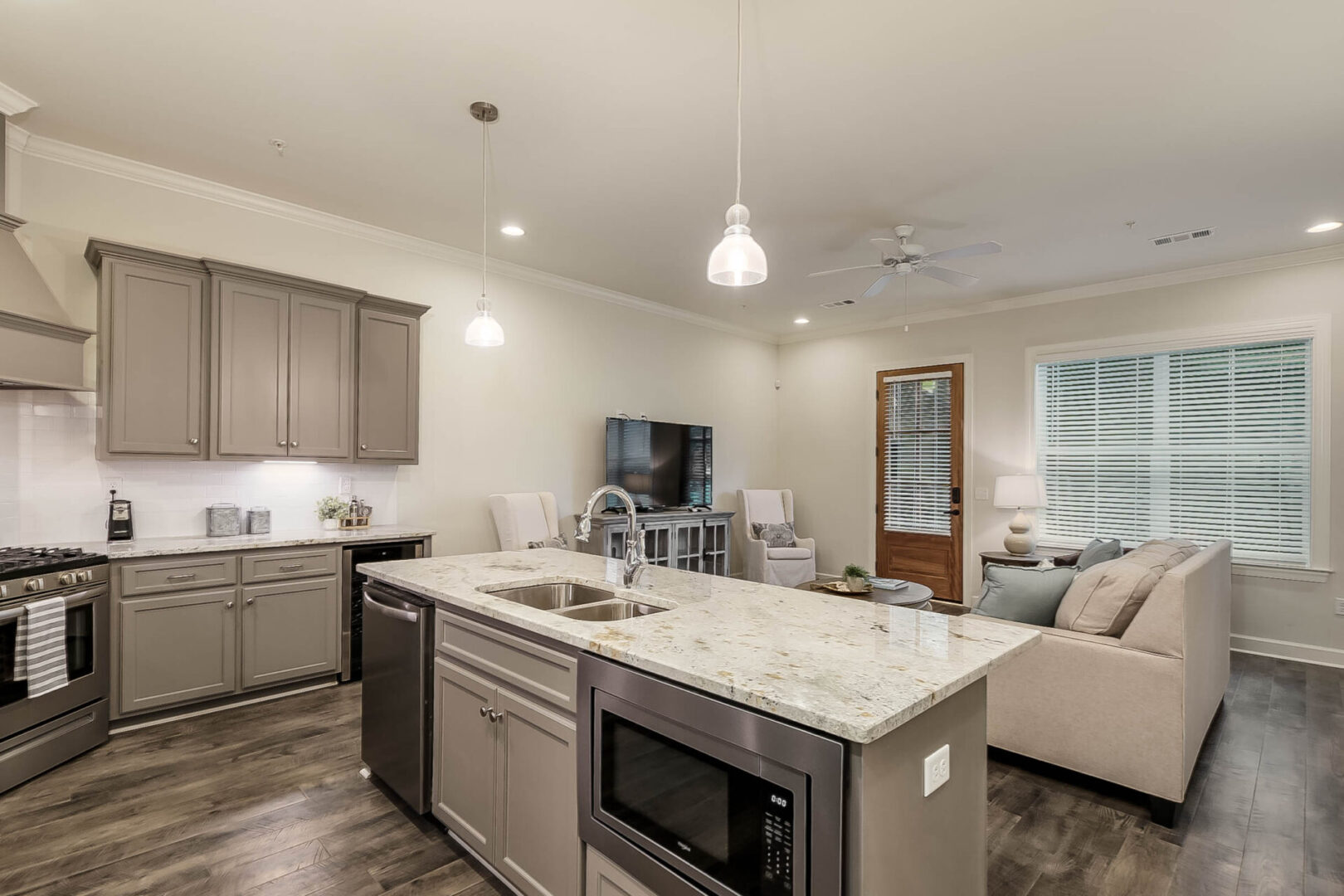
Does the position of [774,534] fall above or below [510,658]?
below

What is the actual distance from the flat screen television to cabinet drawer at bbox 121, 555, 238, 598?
2.85 meters

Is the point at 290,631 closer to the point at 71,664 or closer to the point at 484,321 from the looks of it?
the point at 71,664

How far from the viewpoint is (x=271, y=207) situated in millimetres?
4000

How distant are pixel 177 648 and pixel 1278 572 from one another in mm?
7094

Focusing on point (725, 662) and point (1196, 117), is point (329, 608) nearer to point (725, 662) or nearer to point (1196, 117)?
point (725, 662)

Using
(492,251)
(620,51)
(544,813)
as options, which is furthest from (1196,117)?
(492,251)

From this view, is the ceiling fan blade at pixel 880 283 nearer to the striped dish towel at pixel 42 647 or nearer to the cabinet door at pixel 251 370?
the cabinet door at pixel 251 370

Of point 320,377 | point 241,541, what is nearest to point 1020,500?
point 320,377

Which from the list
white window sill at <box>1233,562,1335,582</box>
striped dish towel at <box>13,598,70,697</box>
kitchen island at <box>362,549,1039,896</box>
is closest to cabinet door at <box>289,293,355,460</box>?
striped dish towel at <box>13,598,70,697</box>

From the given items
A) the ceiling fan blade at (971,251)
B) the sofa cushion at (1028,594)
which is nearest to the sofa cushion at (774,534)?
the ceiling fan blade at (971,251)

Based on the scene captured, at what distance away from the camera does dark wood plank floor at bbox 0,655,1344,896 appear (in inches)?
82.6

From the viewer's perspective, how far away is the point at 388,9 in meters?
2.34

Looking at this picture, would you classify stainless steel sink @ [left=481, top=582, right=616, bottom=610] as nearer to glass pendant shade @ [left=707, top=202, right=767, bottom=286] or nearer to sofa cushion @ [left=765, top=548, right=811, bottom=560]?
glass pendant shade @ [left=707, top=202, right=767, bottom=286]

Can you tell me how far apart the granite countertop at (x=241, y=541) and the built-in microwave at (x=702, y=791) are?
2.68 metres
